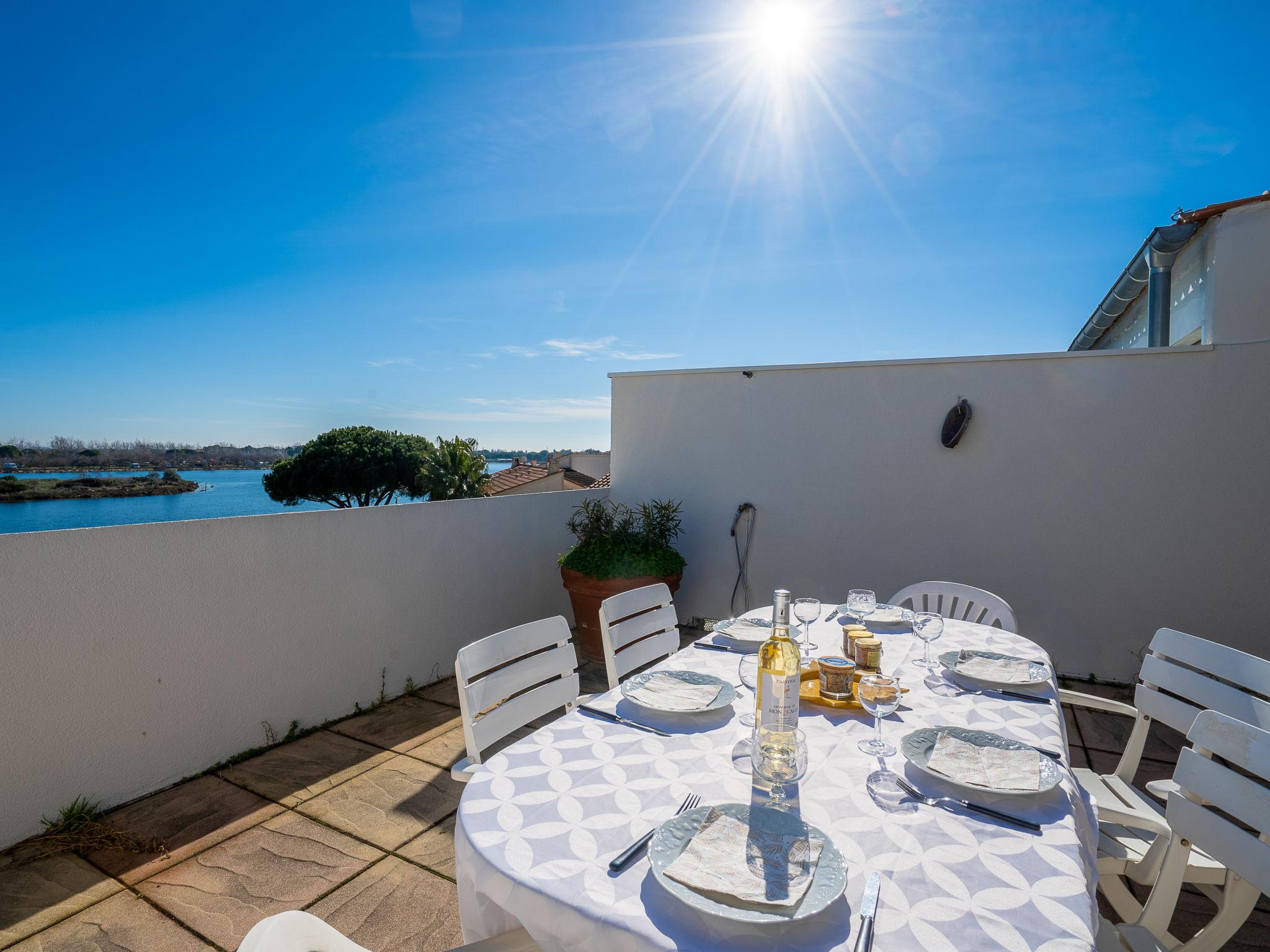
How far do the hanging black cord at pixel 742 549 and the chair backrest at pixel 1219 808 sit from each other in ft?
10.6

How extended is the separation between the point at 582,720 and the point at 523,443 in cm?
1339

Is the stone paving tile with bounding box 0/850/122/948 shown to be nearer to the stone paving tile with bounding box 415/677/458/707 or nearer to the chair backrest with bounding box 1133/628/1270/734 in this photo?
the stone paving tile with bounding box 415/677/458/707

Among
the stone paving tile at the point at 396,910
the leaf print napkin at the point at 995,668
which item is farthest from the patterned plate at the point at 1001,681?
the stone paving tile at the point at 396,910

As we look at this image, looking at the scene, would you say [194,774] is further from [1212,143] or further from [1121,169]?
[1212,143]

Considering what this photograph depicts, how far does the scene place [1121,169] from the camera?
4.73 metres

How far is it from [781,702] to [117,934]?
200cm

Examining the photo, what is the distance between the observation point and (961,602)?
9.78 ft

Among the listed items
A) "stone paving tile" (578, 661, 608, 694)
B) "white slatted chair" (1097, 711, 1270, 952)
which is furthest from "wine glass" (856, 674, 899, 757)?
"stone paving tile" (578, 661, 608, 694)

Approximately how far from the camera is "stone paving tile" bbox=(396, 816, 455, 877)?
1.99m

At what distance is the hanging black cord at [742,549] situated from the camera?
4508 millimetres

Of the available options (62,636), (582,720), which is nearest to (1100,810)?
(582,720)

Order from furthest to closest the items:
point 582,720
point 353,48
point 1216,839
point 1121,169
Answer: point 1121,169 → point 353,48 → point 582,720 → point 1216,839

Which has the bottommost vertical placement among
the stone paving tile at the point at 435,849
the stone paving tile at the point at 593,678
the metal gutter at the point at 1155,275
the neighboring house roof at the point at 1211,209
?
the stone paving tile at the point at 593,678

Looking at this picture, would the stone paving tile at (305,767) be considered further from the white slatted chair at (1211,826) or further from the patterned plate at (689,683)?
the white slatted chair at (1211,826)
